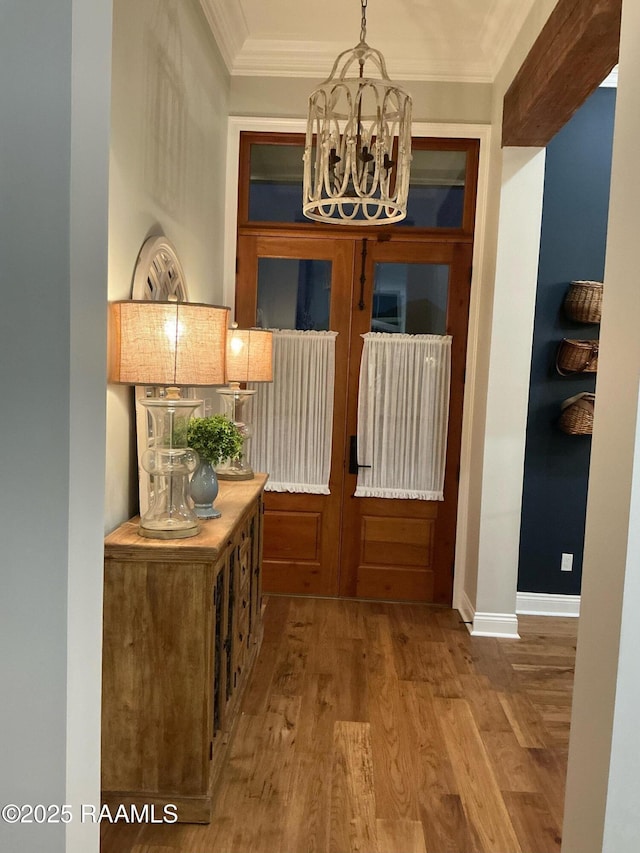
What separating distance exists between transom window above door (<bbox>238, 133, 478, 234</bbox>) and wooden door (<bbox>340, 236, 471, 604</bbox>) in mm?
197

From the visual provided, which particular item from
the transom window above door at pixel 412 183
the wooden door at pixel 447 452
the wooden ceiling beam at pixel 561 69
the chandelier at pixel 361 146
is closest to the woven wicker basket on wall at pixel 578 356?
the wooden door at pixel 447 452

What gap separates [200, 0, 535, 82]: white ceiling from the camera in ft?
11.6

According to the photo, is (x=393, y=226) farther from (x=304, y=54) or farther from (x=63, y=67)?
(x=63, y=67)

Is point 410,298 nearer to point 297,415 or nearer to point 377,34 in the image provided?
point 297,415

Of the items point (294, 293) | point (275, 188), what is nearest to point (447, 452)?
point (294, 293)

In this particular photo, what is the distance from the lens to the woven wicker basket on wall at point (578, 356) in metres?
4.01

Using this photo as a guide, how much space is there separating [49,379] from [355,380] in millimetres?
3444

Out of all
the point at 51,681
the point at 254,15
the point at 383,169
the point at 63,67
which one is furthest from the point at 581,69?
the point at 51,681

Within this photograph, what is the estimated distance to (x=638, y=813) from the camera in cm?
146

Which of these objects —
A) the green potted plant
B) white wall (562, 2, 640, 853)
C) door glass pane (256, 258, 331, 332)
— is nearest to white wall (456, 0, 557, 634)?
door glass pane (256, 258, 331, 332)

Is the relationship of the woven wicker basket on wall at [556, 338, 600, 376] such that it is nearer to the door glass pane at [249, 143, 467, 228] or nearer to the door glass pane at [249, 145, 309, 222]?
the door glass pane at [249, 143, 467, 228]

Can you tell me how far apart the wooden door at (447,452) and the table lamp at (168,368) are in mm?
2226

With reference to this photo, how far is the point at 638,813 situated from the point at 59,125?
174 centimetres

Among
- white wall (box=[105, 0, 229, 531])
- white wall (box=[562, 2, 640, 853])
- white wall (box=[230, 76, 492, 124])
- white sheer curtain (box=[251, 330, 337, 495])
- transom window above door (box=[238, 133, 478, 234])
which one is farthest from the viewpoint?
white sheer curtain (box=[251, 330, 337, 495])
